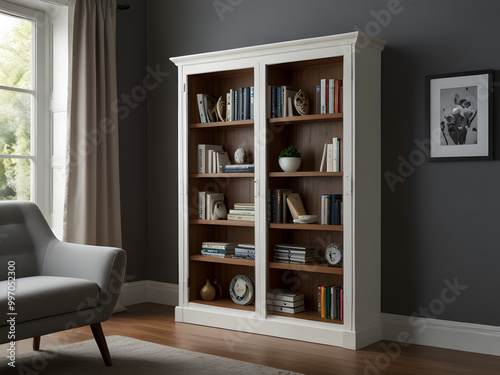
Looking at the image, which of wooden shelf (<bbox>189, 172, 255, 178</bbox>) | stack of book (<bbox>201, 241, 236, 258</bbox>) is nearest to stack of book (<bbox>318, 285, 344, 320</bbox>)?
stack of book (<bbox>201, 241, 236, 258</bbox>)

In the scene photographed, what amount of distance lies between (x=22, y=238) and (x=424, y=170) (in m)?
2.41

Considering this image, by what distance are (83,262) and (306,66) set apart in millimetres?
1934

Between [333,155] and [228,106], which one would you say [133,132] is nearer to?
[228,106]

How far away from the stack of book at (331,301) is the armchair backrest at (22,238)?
169 centimetres

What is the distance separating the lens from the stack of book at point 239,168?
4125mm

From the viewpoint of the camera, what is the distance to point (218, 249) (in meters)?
4.32

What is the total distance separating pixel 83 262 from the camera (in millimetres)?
3369

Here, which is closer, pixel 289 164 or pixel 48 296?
pixel 48 296

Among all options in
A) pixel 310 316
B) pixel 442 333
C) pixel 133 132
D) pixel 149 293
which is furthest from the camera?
pixel 149 293

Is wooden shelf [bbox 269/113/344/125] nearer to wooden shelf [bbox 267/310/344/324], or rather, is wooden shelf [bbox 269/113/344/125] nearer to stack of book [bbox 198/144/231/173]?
stack of book [bbox 198/144/231/173]

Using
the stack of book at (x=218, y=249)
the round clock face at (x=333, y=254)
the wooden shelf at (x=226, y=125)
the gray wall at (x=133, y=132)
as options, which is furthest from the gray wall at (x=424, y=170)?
the gray wall at (x=133, y=132)

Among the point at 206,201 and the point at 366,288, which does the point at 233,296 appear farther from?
the point at 366,288

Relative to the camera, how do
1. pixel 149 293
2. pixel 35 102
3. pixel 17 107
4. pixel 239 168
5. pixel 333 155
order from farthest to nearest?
pixel 149 293 → pixel 35 102 → pixel 17 107 → pixel 239 168 → pixel 333 155

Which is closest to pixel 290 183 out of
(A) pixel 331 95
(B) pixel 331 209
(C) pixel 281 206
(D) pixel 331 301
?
(C) pixel 281 206
